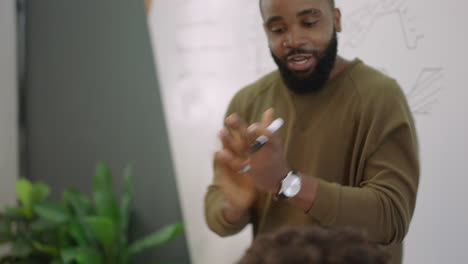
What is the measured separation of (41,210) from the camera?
7.06ft

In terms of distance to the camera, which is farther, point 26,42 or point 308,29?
point 26,42

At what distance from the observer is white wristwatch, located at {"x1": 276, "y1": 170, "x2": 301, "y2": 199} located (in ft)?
2.43

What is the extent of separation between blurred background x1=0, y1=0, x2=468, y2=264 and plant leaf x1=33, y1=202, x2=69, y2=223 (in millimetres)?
443

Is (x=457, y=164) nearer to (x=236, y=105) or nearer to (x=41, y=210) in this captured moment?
(x=236, y=105)

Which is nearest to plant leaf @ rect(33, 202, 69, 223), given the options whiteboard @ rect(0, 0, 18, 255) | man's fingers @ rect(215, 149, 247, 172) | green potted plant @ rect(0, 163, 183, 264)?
green potted plant @ rect(0, 163, 183, 264)

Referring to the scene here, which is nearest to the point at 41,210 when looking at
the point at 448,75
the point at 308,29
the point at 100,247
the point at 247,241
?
the point at 100,247

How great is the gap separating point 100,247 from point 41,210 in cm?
35

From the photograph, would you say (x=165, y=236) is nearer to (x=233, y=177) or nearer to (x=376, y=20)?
(x=233, y=177)

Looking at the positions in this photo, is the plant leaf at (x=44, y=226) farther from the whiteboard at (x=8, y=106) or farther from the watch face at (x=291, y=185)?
the watch face at (x=291, y=185)

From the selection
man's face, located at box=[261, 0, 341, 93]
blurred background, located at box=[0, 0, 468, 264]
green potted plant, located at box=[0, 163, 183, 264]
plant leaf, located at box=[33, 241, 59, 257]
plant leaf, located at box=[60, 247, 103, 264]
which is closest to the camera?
man's face, located at box=[261, 0, 341, 93]

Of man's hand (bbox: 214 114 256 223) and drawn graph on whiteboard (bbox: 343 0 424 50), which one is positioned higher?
drawn graph on whiteboard (bbox: 343 0 424 50)

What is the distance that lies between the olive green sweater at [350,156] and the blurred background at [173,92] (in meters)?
0.21

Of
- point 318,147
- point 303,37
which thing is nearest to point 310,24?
point 303,37

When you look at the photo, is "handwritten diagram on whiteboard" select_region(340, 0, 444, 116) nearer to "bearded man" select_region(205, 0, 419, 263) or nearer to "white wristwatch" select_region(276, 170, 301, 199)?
"bearded man" select_region(205, 0, 419, 263)
